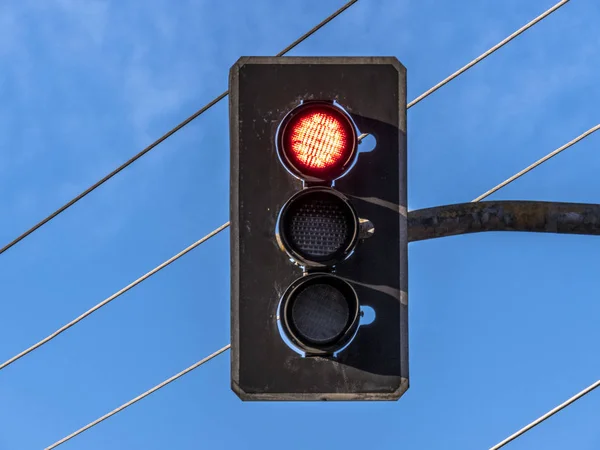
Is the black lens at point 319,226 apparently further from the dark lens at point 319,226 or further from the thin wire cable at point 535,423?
the thin wire cable at point 535,423

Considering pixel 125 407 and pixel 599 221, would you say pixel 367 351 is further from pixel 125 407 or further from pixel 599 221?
pixel 125 407

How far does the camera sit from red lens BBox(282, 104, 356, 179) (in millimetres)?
2572

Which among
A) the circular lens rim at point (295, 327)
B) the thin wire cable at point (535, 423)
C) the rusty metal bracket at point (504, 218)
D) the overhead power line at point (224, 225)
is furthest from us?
the overhead power line at point (224, 225)

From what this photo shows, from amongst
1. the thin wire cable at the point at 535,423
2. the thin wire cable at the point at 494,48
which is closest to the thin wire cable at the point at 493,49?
the thin wire cable at the point at 494,48

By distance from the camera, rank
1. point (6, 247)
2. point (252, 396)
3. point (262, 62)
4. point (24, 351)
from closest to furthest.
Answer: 1. point (252, 396)
2. point (262, 62)
3. point (6, 247)
4. point (24, 351)

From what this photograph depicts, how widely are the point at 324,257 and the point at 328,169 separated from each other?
0.25m

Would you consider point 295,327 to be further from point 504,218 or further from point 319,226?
point 504,218

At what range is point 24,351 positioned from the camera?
24.7 ft

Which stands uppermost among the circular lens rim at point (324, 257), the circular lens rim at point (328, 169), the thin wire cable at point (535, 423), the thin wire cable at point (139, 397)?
the thin wire cable at point (139, 397)

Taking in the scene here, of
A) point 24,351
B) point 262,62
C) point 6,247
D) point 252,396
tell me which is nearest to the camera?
point 252,396

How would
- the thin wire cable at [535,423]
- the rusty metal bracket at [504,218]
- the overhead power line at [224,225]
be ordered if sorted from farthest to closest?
the overhead power line at [224,225], the thin wire cable at [535,423], the rusty metal bracket at [504,218]

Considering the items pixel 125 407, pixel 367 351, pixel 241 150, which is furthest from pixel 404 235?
pixel 125 407

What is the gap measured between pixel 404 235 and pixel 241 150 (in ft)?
1.71

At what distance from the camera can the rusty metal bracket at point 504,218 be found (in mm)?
2844
